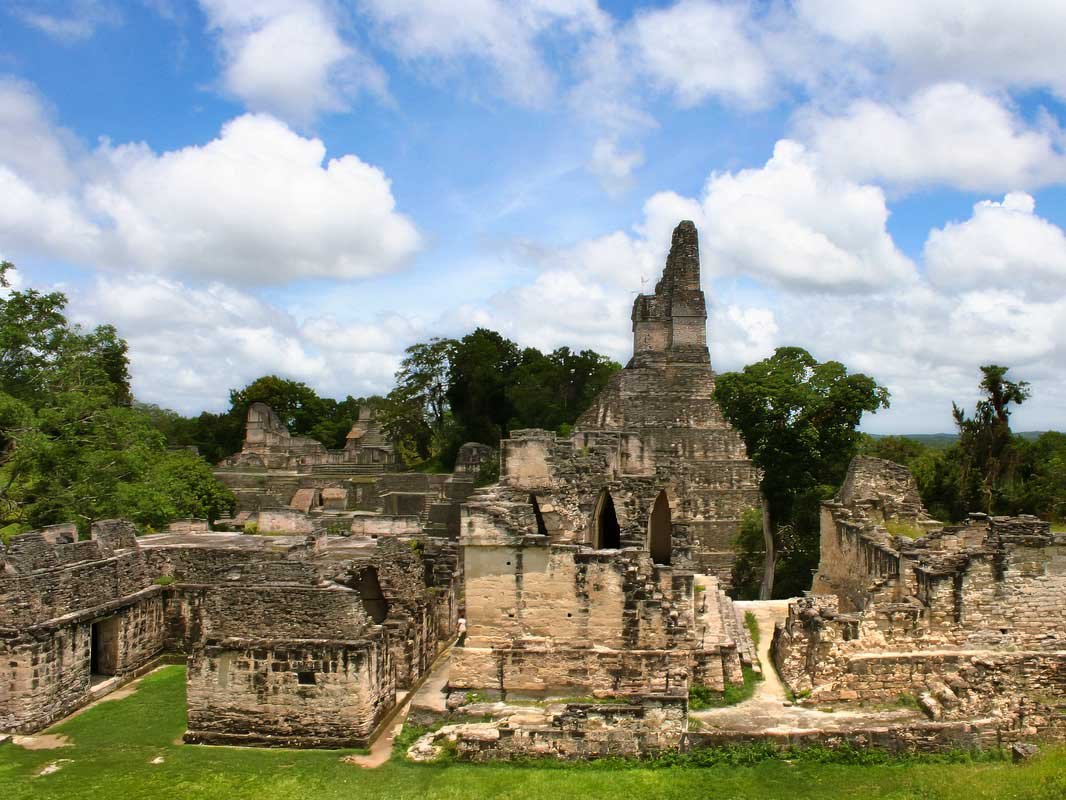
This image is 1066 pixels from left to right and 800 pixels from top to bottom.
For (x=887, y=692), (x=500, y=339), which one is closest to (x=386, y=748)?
(x=887, y=692)

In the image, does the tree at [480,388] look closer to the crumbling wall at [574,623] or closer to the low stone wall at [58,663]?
the low stone wall at [58,663]

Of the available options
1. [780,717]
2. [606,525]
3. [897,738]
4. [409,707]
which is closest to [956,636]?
[897,738]

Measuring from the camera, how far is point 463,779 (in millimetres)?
9945

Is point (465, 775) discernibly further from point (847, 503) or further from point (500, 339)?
point (500, 339)

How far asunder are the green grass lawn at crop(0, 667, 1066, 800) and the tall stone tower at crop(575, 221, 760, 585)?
59.9ft

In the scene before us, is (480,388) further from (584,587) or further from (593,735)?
(593,735)

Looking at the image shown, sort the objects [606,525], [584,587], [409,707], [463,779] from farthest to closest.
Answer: [606,525] < [409,707] < [584,587] < [463,779]

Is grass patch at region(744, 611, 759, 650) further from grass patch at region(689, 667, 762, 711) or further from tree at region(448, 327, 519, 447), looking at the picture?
tree at region(448, 327, 519, 447)

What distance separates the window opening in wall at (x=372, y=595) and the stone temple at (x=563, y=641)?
0.07 meters

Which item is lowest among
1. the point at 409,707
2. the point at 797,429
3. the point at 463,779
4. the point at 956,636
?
the point at 463,779

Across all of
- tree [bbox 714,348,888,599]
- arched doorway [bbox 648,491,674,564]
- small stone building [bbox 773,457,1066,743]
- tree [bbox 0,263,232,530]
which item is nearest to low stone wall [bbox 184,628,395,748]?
small stone building [bbox 773,457,1066,743]

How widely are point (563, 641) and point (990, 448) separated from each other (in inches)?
746

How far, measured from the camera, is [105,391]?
26.2 meters

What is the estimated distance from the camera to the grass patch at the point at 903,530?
52.5ft
